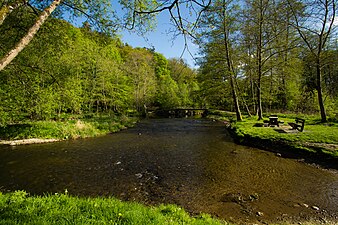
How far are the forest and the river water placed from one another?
397 cm

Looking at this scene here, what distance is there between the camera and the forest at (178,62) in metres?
8.05

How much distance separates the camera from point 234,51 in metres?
26.1

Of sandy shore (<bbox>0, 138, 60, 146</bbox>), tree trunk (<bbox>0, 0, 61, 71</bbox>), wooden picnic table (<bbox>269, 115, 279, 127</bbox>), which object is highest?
tree trunk (<bbox>0, 0, 61, 71</bbox>)

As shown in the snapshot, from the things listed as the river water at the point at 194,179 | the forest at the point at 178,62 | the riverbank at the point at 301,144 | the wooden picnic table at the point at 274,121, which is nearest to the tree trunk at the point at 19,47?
the forest at the point at 178,62

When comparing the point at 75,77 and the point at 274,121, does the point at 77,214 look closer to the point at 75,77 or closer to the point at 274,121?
the point at 274,121

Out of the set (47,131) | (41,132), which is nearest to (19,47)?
(41,132)

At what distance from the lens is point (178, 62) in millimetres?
7469

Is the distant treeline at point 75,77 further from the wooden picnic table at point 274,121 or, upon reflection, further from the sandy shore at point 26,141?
the wooden picnic table at point 274,121

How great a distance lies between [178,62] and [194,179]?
461cm

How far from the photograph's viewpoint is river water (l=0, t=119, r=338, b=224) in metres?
6.31

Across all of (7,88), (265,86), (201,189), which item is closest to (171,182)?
(201,189)

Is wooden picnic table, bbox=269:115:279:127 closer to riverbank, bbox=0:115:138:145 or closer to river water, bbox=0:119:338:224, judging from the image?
river water, bbox=0:119:338:224

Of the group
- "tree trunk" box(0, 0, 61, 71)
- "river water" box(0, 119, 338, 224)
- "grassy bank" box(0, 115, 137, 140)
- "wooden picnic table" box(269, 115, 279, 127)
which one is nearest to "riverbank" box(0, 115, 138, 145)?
"grassy bank" box(0, 115, 137, 140)

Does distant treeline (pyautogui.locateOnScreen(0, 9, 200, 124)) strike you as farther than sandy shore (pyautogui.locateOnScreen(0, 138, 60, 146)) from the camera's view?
No
